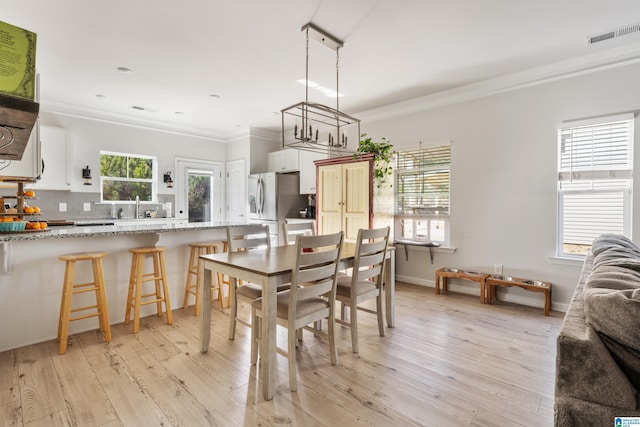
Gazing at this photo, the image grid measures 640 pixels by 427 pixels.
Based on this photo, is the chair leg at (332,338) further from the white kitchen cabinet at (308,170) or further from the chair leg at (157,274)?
the white kitchen cabinet at (308,170)

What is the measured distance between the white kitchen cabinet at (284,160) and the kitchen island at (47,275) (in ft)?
9.64

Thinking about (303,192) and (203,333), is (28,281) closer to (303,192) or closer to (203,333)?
(203,333)

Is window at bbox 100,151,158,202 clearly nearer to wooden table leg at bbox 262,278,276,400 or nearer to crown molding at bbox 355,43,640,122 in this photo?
crown molding at bbox 355,43,640,122

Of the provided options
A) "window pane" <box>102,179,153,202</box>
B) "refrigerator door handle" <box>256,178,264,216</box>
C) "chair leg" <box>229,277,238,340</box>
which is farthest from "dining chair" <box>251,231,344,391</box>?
"window pane" <box>102,179,153,202</box>

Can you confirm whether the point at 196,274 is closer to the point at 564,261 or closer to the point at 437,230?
the point at 437,230

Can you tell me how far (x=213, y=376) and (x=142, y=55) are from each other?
123 inches

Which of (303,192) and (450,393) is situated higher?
(303,192)

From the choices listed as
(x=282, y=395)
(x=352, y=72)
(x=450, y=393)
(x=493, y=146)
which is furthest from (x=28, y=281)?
(x=493, y=146)

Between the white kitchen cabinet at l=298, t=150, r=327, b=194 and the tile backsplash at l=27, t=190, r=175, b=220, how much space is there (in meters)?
2.83

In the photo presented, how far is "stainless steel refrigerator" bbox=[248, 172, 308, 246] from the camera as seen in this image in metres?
5.79

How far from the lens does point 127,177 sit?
566 centimetres

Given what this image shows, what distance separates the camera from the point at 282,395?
198 centimetres

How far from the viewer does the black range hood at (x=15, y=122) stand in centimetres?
71

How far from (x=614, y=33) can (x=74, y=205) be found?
699 centimetres
